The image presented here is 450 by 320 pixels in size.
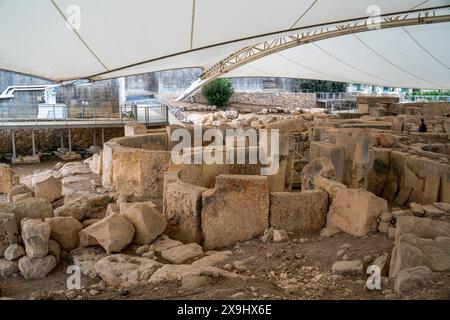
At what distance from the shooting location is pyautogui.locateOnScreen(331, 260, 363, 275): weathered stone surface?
4.75 meters

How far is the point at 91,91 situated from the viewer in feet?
63.4

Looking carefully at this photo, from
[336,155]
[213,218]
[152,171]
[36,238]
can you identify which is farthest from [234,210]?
[336,155]

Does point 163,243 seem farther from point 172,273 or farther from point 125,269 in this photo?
point 172,273

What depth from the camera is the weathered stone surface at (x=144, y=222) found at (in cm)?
612

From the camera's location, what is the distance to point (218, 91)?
26.7m

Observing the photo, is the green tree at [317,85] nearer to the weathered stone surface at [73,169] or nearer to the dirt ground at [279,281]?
the weathered stone surface at [73,169]

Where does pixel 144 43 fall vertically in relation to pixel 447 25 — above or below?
below

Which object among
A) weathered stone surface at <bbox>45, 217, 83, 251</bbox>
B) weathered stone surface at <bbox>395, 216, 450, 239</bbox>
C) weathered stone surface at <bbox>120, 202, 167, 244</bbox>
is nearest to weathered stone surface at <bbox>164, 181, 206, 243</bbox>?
weathered stone surface at <bbox>120, 202, 167, 244</bbox>

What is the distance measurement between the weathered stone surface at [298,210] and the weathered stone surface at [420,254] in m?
1.94

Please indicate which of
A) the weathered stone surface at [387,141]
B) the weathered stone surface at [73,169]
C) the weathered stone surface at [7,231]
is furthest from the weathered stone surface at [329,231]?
the weathered stone surface at [73,169]

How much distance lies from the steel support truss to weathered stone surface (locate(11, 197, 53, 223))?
9500 mm
